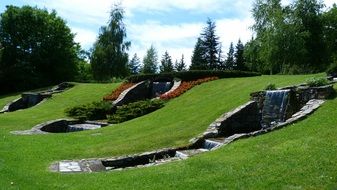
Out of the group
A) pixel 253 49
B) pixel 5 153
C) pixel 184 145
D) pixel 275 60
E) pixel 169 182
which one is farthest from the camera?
pixel 253 49

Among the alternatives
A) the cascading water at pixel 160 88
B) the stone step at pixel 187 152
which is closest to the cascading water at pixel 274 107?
the stone step at pixel 187 152

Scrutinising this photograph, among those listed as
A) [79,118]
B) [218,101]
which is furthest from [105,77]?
[218,101]

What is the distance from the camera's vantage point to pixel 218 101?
23219 millimetres

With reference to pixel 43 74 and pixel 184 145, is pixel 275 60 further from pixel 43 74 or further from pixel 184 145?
pixel 184 145

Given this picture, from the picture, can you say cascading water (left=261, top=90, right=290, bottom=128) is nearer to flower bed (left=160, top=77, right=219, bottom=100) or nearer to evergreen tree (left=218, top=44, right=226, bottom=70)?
flower bed (left=160, top=77, right=219, bottom=100)

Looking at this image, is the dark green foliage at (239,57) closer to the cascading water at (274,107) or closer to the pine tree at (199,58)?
the pine tree at (199,58)

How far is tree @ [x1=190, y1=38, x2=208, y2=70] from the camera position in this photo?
83.4m

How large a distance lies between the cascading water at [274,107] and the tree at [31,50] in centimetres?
4140

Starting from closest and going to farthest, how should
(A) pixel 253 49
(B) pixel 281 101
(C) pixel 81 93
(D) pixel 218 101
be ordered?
(B) pixel 281 101, (D) pixel 218 101, (C) pixel 81 93, (A) pixel 253 49

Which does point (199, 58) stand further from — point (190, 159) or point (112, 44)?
point (190, 159)

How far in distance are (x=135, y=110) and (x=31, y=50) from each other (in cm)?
3624

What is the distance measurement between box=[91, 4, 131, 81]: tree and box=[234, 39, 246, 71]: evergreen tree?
1032 inches

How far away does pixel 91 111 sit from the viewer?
97.7 feet

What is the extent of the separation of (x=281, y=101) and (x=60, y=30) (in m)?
48.0
